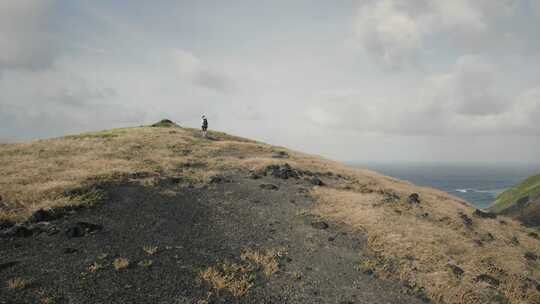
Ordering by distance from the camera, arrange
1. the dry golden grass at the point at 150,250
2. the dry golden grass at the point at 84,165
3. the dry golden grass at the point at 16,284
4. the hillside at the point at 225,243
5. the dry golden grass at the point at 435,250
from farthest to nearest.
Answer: the dry golden grass at the point at 84,165, the dry golden grass at the point at 435,250, the dry golden grass at the point at 150,250, the hillside at the point at 225,243, the dry golden grass at the point at 16,284

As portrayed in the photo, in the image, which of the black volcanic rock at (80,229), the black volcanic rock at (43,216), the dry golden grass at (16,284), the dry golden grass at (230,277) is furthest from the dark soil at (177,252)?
the black volcanic rock at (43,216)

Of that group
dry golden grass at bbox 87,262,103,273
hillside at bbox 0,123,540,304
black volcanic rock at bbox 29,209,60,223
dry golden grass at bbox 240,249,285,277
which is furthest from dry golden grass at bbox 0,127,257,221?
dry golden grass at bbox 240,249,285,277

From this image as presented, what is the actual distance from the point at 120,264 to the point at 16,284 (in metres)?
3.23

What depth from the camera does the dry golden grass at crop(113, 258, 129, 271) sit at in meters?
11.8

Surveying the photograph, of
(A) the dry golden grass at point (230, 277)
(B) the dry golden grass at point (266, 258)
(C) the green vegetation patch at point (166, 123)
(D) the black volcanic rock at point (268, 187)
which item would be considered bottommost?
(A) the dry golden grass at point (230, 277)

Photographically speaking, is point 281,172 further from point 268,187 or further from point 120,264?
point 120,264

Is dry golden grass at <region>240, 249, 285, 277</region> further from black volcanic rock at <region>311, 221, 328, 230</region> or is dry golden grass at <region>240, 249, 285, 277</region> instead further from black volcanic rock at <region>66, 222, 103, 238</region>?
black volcanic rock at <region>66, 222, 103, 238</region>

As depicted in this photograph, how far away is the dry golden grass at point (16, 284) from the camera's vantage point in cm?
988

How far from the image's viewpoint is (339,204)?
78.5 feet

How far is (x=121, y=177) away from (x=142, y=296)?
15.9 metres

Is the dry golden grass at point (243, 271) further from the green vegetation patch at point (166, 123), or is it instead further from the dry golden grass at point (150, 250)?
the green vegetation patch at point (166, 123)

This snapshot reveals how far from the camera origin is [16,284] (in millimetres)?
9922

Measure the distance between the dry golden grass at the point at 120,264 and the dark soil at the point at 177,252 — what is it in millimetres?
172

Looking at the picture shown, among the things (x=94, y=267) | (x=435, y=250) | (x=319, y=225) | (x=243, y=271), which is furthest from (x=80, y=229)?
(x=435, y=250)
